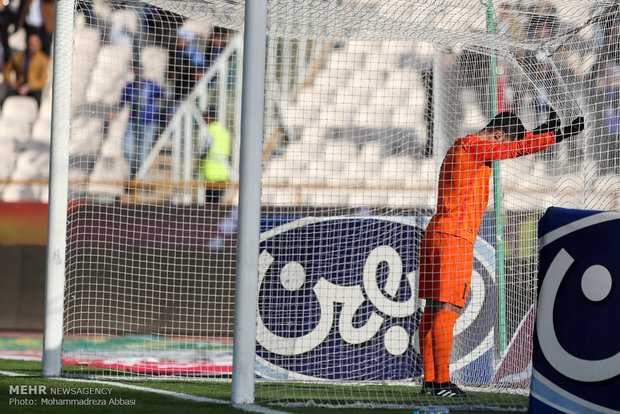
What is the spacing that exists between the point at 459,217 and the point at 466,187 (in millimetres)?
175

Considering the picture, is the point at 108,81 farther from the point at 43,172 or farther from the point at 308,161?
the point at 308,161

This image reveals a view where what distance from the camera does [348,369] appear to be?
5.34m

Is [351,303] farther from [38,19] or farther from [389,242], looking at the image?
[38,19]

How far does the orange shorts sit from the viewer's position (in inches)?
180

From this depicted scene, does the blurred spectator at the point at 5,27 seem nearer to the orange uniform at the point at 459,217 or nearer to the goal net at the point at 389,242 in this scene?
the goal net at the point at 389,242

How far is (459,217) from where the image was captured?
4.61 m

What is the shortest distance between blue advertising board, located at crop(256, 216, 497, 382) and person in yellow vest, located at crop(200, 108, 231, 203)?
11.6 ft

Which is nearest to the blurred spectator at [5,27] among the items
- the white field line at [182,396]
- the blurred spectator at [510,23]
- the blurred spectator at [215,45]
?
the blurred spectator at [215,45]

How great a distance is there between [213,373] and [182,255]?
1.85 meters

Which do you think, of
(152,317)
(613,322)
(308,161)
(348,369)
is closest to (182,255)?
(152,317)

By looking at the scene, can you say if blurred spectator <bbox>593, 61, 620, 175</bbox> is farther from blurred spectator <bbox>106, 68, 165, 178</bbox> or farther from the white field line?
blurred spectator <bbox>106, 68, 165, 178</bbox>

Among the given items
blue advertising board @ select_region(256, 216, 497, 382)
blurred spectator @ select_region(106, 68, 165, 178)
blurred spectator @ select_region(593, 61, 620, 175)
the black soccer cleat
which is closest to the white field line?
blue advertising board @ select_region(256, 216, 497, 382)

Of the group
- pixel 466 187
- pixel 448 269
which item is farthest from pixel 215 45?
pixel 448 269

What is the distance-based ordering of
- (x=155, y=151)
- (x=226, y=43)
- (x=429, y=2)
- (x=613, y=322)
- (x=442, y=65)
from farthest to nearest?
(x=226, y=43) → (x=155, y=151) → (x=442, y=65) → (x=429, y=2) → (x=613, y=322)
